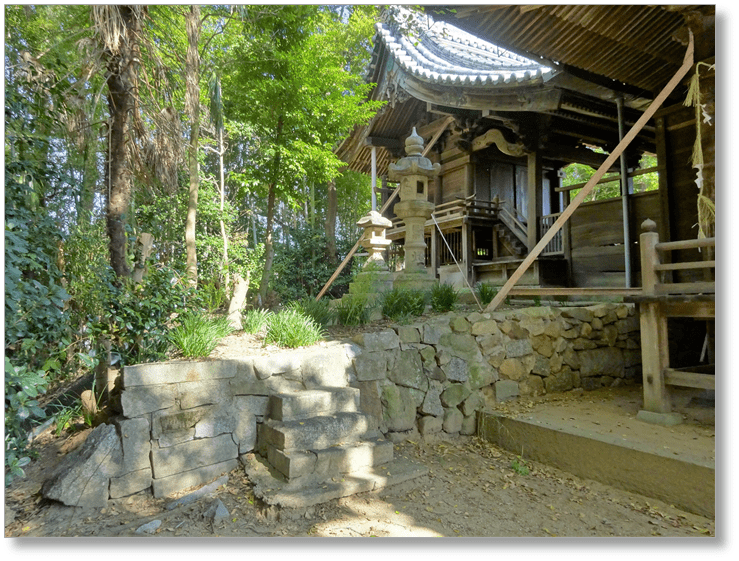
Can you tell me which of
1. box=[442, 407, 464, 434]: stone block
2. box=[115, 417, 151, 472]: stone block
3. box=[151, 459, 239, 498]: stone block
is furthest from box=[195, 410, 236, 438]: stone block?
box=[442, 407, 464, 434]: stone block

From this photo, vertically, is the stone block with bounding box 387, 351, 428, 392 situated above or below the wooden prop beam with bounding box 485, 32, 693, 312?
below

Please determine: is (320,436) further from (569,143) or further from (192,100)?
(569,143)

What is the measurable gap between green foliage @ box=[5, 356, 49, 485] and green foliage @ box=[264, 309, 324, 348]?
175 cm

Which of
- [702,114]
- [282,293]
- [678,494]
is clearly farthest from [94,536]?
[282,293]

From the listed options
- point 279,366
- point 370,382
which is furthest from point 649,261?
point 279,366

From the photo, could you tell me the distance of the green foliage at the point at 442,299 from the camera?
513cm

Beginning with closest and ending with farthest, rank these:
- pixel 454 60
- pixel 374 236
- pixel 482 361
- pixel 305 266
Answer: pixel 482 361 → pixel 374 236 → pixel 454 60 → pixel 305 266

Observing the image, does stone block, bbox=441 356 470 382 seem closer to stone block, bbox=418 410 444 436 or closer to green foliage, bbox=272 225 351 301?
stone block, bbox=418 410 444 436

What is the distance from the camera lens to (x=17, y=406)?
92.5 inches

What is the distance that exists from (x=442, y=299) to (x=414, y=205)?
4.42 ft

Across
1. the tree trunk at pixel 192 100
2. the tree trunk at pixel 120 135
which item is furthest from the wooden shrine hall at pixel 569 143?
the tree trunk at pixel 120 135

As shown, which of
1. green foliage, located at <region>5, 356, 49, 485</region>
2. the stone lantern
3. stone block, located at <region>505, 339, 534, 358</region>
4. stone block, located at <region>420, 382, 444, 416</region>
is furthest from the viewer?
the stone lantern

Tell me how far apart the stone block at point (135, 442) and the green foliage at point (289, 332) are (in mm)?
1239

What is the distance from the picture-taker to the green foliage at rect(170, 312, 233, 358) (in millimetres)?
3381
